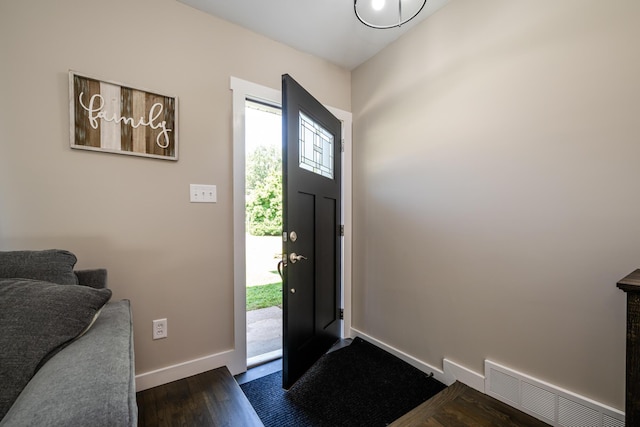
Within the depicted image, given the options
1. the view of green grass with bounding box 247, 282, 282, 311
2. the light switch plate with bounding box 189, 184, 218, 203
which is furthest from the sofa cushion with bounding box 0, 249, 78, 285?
the view of green grass with bounding box 247, 282, 282, 311

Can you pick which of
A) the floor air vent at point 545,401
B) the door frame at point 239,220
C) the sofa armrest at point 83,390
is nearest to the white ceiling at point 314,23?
the door frame at point 239,220

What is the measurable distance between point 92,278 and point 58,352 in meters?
0.58

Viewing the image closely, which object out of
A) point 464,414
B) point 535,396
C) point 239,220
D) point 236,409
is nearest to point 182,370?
point 236,409

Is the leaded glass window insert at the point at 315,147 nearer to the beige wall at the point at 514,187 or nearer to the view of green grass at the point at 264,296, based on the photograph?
the beige wall at the point at 514,187

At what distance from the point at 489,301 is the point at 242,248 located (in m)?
1.60

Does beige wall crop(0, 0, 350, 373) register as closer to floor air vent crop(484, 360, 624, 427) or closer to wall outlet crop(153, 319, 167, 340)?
wall outlet crop(153, 319, 167, 340)

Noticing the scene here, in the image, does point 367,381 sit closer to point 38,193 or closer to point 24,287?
point 24,287

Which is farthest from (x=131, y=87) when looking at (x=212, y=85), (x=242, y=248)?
(x=242, y=248)

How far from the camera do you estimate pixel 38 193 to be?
54.7 inches

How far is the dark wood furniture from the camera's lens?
0.87 meters

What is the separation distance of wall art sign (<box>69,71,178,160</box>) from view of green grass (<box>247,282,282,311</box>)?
240 cm

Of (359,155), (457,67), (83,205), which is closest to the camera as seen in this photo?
(83,205)

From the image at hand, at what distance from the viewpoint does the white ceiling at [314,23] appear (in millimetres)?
1747

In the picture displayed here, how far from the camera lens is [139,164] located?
163cm
